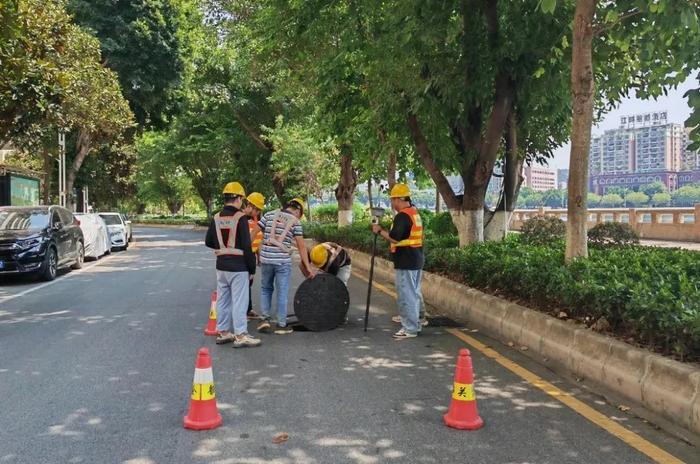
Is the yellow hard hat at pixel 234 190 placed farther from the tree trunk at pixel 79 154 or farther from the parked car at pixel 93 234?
the tree trunk at pixel 79 154

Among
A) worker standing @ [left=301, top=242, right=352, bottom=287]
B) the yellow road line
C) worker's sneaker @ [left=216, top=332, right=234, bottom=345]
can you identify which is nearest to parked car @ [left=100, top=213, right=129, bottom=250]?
worker standing @ [left=301, top=242, right=352, bottom=287]

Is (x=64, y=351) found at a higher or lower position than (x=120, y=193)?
lower

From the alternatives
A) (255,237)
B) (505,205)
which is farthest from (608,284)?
(505,205)

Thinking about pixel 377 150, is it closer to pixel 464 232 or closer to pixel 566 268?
pixel 464 232

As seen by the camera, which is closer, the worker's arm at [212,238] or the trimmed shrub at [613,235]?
the worker's arm at [212,238]

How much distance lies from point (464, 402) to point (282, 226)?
4.13 metres

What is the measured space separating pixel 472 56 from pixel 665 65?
115 inches

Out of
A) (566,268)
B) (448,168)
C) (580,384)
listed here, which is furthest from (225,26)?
(580,384)

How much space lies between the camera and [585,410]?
5.01 metres

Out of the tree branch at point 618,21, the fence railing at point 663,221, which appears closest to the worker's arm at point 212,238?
the tree branch at point 618,21

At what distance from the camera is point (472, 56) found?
1061 centimetres

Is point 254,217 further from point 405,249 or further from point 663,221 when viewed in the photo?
point 663,221

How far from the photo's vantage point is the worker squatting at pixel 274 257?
7297 millimetres

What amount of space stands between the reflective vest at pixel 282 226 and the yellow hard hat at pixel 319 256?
0.59 m
